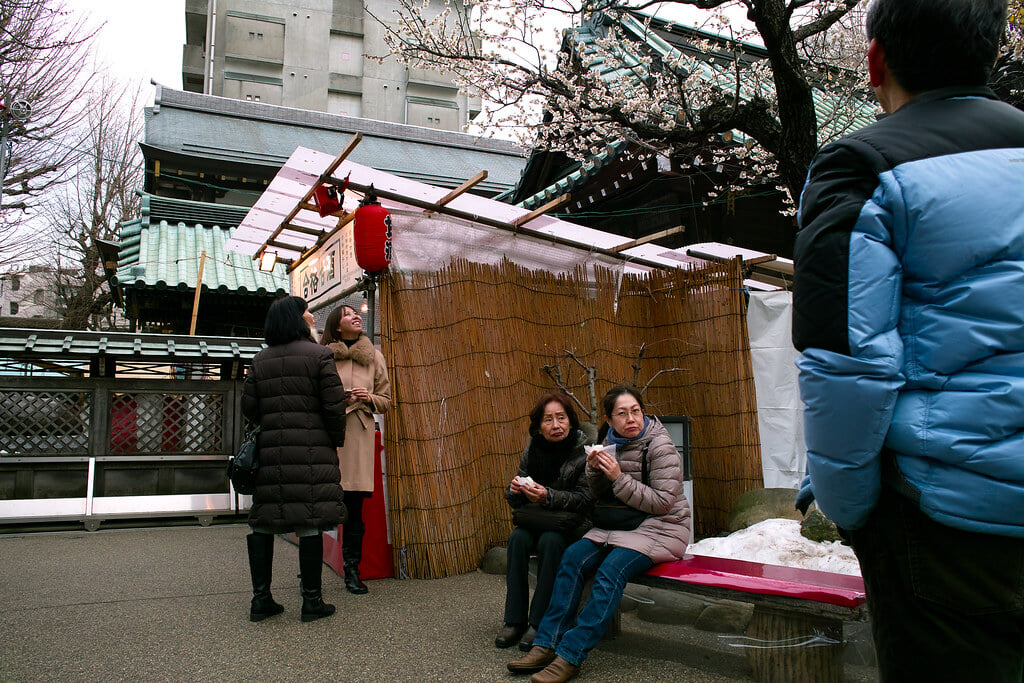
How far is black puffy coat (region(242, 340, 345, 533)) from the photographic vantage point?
457 centimetres

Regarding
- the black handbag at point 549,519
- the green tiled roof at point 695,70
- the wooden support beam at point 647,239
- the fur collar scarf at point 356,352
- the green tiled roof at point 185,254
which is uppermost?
the green tiled roof at point 695,70

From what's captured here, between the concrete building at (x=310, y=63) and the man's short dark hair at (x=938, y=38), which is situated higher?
the concrete building at (x=310, y=63)

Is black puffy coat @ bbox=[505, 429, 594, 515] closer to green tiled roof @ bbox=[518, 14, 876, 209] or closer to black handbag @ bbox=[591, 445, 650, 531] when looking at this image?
black handbag @ bbox=[591, 445, 650, 531]

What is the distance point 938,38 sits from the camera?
1.68 m

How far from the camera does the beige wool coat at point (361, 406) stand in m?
5.43

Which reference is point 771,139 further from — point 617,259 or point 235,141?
point 235,141

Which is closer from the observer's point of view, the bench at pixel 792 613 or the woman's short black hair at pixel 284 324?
the bench at pixel 792 613

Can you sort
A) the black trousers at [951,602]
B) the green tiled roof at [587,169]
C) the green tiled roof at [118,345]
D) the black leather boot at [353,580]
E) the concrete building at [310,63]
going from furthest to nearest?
the concrete building at [310,63] < the green tiled roof at [587,169] < the green tiled roof at [118,345] < the black leather boot at [353,580] < the black trousers at [951,602]

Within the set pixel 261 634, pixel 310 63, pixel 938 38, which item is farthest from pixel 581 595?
pixel 310 63

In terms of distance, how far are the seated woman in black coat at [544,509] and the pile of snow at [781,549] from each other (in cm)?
155

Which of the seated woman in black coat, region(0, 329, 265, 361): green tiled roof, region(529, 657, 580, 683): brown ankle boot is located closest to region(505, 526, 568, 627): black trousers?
the seated woman in black coat

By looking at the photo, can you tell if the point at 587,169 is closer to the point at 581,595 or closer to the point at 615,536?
the point at 615,536

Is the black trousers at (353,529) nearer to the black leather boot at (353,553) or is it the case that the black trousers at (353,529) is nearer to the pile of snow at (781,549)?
the black leather boot at (353,553)

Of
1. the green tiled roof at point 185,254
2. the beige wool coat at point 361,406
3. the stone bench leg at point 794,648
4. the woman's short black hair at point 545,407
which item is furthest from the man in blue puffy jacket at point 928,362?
the green tiled roof at point 185,254
